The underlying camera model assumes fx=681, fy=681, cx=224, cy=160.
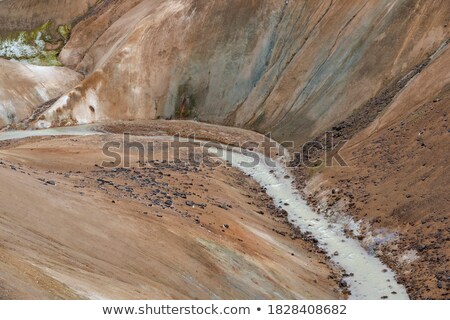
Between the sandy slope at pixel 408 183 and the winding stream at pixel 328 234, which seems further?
the sandy slope at pixel 408 183

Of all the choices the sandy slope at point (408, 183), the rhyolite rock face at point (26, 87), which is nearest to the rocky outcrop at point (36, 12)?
the rhyolite rock face at point (26, 87)

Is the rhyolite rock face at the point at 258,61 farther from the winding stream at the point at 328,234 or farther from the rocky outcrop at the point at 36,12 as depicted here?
the rocky outcrop at the point at 36,12

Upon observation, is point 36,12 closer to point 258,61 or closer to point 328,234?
point 258,61

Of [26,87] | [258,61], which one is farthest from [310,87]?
[26,87]

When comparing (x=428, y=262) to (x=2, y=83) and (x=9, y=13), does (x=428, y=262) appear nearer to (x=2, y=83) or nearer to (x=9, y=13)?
(x=2, y=83)

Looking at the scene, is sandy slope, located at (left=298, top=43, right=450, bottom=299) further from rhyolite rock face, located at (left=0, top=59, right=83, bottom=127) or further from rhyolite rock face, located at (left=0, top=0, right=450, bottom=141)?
rhyolite rock face, located at (left=0, top=59, right=83, bottom=127)

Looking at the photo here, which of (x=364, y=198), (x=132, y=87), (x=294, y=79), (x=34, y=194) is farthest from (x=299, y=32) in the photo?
(x=34, y=194)

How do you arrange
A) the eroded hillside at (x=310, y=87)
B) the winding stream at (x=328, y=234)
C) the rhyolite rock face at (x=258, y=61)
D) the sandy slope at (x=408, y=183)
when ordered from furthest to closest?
the rhyolite rock face at (x=258, y=61) < the eroded hillside at (x=310, y=87) < the sandy slope at (x=408, y=183) < the winding stream at (x=328, y=234)

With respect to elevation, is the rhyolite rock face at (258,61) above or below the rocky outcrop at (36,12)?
below
